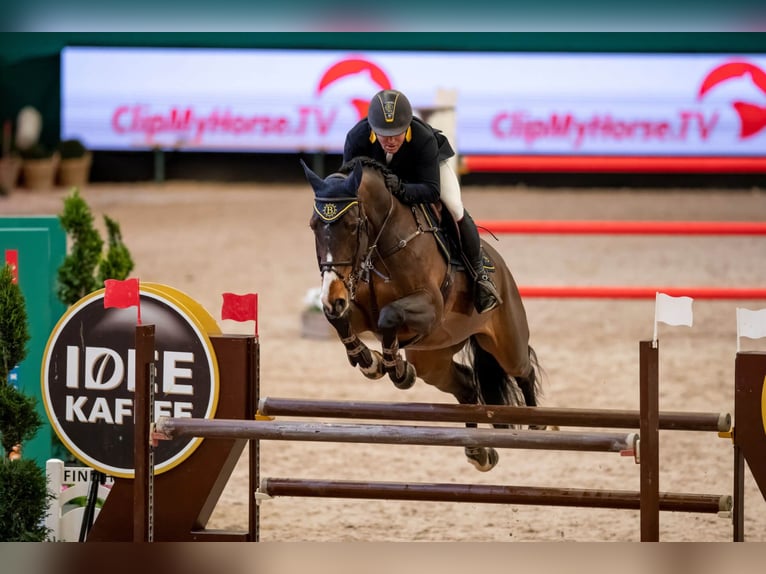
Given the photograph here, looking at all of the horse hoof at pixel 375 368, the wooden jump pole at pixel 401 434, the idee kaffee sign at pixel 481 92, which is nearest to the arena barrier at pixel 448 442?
the wooden jump pole at pixel 401 434

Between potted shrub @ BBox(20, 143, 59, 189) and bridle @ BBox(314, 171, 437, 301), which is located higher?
potted shrub @ BBox(20, 143, 59, 189)

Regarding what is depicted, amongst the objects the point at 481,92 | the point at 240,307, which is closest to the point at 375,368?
the point at 240,307

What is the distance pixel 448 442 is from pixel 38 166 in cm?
1015

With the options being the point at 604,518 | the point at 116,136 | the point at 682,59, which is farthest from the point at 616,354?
the point at 116,136

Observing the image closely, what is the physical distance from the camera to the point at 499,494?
3.33m

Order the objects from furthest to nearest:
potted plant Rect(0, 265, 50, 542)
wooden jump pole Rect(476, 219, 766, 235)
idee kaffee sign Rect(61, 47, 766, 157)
Result: idee kaffee sign Rect(61, 47, 766, 157), wooden jump pole Rect(476, 219, 766, 235), potted plant Rect(0, 265, 50, 542)

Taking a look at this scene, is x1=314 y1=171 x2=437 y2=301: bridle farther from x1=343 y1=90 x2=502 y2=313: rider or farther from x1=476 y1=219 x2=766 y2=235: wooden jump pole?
x1=476 y1=219 x2=766 y2=235: wooden jump pole

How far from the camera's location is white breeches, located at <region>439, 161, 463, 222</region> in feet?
12.0

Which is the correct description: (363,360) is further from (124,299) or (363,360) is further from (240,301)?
(124,299)

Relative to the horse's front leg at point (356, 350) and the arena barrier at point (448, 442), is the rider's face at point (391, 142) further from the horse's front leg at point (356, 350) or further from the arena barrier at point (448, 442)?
the arena barrier at point (448, 442)

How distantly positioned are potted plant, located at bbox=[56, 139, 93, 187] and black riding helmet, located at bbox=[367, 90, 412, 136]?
9.65 m

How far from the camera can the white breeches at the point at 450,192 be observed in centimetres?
365

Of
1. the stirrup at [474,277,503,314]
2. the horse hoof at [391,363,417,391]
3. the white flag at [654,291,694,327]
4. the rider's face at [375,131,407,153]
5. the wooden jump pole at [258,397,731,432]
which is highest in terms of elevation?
the rider's face at [375,131,407,153]

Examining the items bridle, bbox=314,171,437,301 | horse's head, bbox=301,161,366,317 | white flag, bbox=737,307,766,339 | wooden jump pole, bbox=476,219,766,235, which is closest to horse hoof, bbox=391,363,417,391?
bridle, bbox=314,171,437,301
